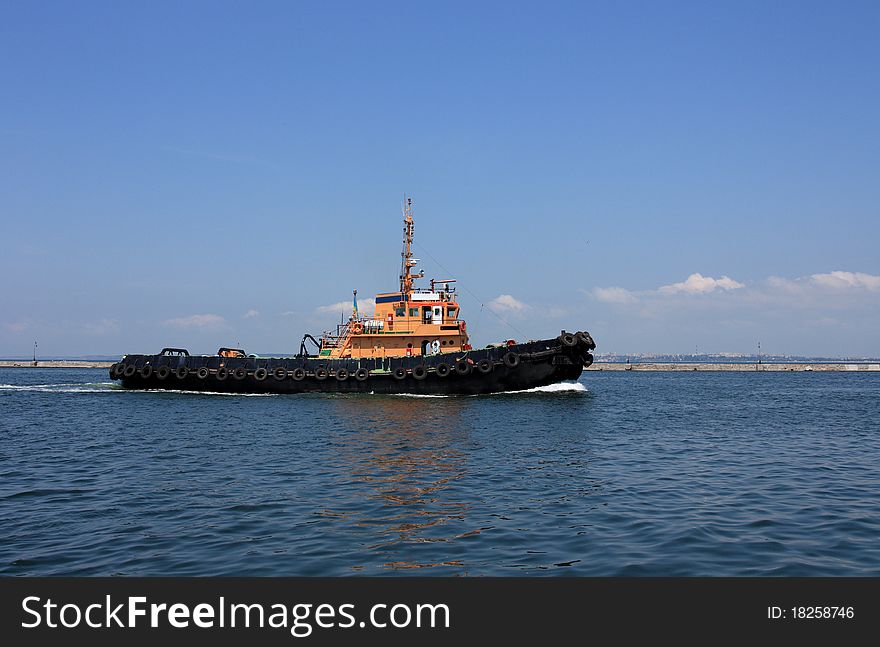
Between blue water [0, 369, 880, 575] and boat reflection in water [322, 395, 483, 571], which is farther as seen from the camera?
boat reflection in water [322, 395, 483, 571]

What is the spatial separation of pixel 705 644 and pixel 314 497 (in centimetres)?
879

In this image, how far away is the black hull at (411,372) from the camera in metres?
39.4

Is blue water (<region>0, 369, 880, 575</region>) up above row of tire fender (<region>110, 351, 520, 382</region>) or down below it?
below

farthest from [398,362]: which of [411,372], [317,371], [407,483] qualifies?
[407,483]

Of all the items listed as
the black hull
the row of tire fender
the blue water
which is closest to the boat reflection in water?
the blue water

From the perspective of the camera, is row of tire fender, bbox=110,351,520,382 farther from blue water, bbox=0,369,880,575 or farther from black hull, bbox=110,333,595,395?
blue water, bbox=0,369,880,575

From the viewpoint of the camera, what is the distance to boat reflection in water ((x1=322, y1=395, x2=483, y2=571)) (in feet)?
34.0

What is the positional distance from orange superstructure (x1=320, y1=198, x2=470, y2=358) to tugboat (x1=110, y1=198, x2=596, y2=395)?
7 centimetres

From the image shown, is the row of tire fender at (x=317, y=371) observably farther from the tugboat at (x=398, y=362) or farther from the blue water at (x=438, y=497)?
the blue water at (x=438, y=497)

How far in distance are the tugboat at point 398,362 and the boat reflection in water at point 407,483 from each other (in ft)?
31.9

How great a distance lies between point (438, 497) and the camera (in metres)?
13.6

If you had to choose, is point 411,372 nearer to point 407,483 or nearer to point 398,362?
point 398,362

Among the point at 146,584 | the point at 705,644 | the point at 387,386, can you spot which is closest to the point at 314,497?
the point at 146,584

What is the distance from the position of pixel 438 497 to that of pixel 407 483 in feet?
5.38
